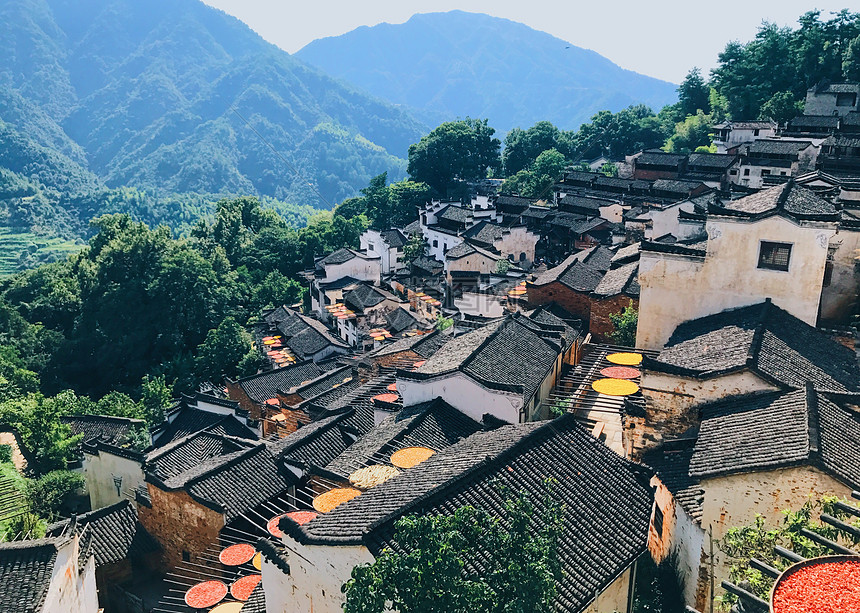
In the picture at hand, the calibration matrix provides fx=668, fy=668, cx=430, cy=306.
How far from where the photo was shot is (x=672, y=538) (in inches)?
555

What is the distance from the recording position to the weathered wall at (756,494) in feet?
35.7

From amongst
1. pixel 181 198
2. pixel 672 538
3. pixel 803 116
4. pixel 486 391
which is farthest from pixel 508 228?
pixel 181 198

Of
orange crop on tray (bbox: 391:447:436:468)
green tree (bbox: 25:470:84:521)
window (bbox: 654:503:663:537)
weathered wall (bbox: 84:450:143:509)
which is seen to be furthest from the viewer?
green tree (bbox: 25:470:84:521)

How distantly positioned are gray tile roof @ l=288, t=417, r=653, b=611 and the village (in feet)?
0.15

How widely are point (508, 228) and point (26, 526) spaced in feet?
131

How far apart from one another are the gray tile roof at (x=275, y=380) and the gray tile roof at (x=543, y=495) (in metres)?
21.3

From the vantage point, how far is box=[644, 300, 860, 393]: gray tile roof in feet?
47.2

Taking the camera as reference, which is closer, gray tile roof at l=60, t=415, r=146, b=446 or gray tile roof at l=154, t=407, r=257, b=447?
gray tile roof at l=154, t=407, r=257, b=447

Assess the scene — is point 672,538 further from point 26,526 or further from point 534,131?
point 534,131

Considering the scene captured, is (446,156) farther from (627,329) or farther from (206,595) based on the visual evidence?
(206,595)

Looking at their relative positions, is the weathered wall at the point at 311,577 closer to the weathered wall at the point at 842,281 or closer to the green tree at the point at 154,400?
the weathered wall at the point at 842,281

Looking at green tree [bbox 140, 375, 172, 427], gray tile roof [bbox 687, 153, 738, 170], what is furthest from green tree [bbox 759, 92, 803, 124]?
green tree [bbox 140, 375, 172, 427]

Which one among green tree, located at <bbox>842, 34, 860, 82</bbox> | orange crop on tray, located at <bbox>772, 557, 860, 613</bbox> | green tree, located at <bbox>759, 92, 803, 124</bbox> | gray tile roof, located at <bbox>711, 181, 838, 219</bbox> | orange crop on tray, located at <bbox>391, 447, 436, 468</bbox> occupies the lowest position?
orange crop on tray, located at <bbox>391, 447, 436, 468</bbox>

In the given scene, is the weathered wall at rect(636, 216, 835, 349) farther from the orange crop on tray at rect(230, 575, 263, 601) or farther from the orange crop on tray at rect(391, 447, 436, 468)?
the orange crop on tray at rect(230, 575, 263, 601)
